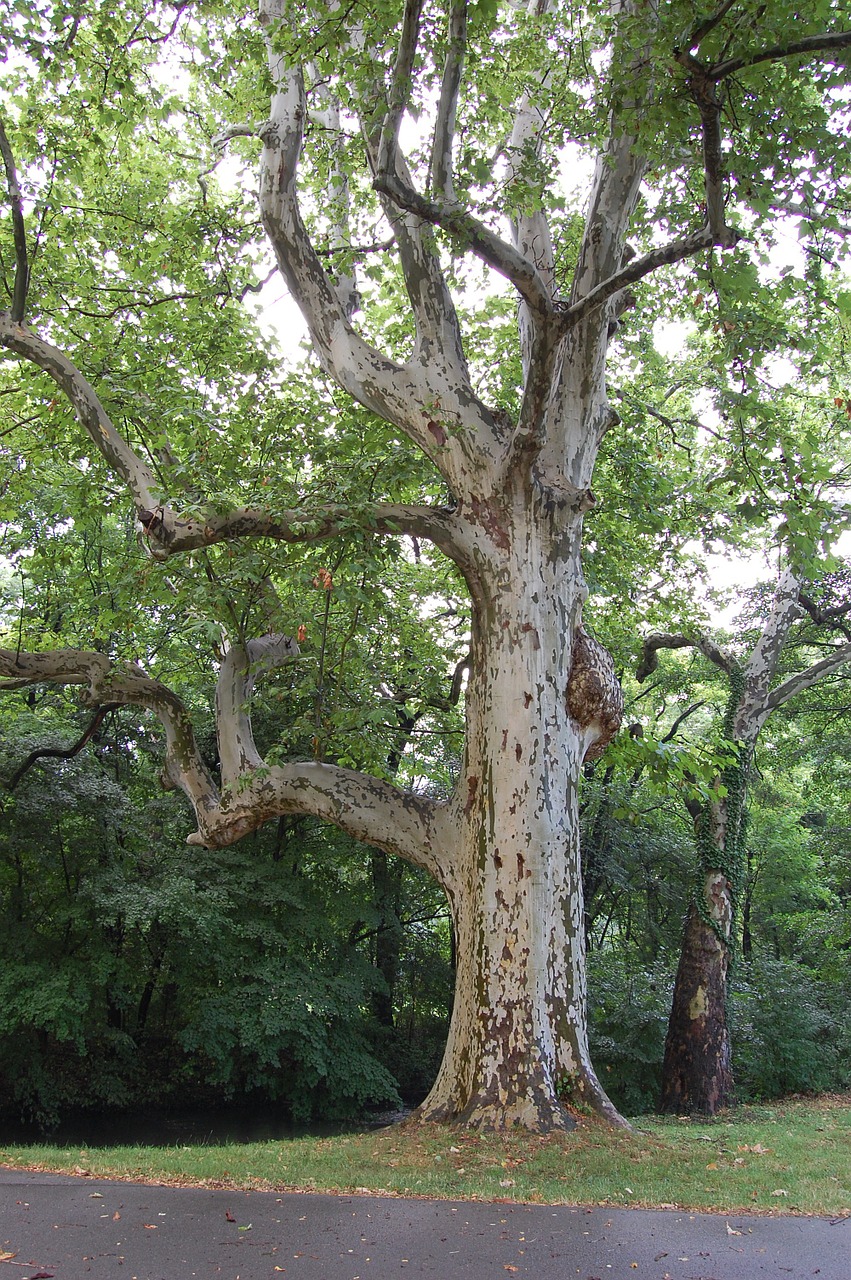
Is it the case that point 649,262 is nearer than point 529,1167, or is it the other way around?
point 529,1167

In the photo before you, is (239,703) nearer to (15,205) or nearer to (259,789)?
(259,789)

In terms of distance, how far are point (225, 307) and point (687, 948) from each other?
10.7 meters

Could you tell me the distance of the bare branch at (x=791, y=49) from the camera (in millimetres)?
4992

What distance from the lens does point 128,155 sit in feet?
36.3

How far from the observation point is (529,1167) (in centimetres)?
574

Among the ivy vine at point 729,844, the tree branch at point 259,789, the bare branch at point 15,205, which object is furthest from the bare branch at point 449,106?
A: the ivy vine at point 729,844

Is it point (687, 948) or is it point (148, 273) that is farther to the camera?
point (687, 948)

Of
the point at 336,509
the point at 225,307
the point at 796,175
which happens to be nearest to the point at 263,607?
the point at 336,509

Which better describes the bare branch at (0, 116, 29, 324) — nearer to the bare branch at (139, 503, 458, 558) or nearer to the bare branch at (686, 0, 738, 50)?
the bare branch at (139, 503, 458, 558)

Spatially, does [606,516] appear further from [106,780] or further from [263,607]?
[106,780]

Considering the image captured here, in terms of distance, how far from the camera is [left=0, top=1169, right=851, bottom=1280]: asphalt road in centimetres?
391

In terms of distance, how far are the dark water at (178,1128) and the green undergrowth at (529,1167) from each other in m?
5.20

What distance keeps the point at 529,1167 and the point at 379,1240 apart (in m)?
1.77

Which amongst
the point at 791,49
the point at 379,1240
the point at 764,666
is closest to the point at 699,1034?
the point at 764,666
